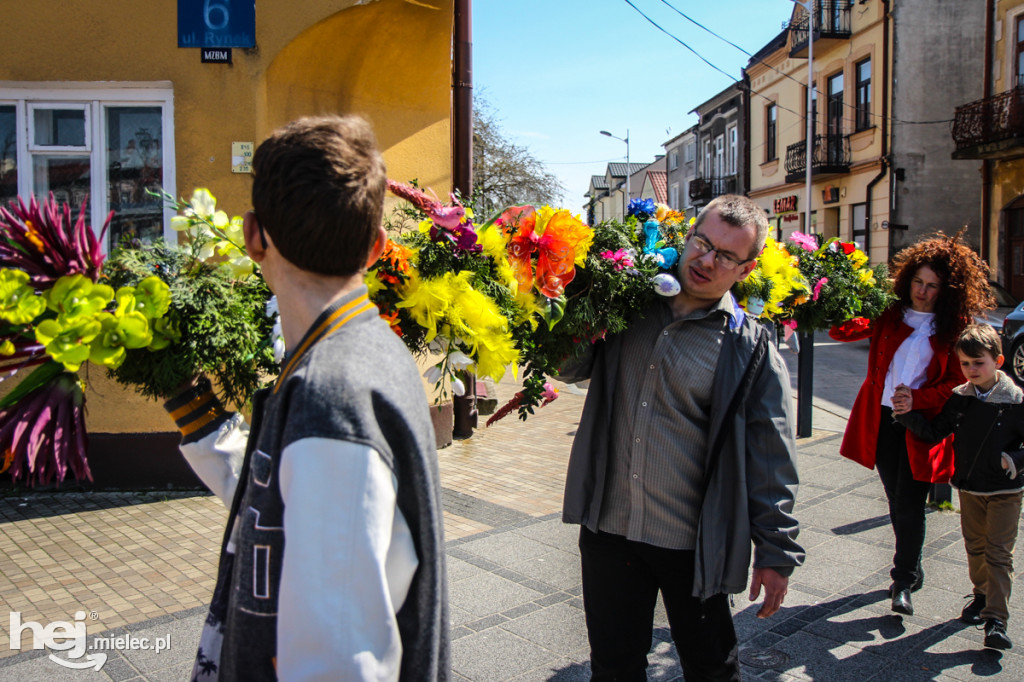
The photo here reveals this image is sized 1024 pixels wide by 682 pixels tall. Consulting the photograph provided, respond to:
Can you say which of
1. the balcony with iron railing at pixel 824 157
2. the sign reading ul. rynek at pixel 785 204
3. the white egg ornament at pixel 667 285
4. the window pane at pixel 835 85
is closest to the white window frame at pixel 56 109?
the white egg ornament at pixel 667 285

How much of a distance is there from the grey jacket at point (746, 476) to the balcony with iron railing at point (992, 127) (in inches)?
758

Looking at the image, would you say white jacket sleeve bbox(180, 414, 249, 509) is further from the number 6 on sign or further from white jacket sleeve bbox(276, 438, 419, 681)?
the number 6 on sign

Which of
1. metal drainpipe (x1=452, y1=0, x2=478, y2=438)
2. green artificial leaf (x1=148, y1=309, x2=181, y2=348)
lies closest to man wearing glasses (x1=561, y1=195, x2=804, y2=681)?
green artificial leaf (x1=148, y1=309, x2=181, y2=348)

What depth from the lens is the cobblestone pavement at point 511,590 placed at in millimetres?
3508

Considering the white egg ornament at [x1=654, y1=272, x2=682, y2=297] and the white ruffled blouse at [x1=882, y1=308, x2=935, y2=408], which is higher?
the white egg ornament at [x1=654, y1=272, x2=682, y2=297]

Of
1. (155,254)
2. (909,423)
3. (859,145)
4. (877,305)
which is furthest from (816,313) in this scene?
(859,145)

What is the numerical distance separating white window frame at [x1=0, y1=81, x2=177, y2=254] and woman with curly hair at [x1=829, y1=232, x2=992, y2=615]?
489cm

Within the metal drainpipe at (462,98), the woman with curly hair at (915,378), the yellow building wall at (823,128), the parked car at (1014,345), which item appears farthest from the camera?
the yellow building wall at (823,128)

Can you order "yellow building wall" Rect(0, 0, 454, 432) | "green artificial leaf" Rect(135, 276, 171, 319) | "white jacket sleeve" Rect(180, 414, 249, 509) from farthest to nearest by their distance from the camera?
"yellow building wall" Rect(0, 0, 454, 432), "green artificial leaf" Rect(135, 276, 171, 319), "white jacket sleeve" Rect(180, 414, 249, 509)

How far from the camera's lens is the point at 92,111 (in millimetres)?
5852

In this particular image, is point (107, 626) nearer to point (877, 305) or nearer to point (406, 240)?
point (406, 240)

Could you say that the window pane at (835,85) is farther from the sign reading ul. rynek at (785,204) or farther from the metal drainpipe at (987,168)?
the metal drainpipe at (987,168)

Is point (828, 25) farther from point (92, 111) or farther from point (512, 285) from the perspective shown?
point (512, 285)

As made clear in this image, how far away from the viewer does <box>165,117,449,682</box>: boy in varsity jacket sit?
3.96 ft
